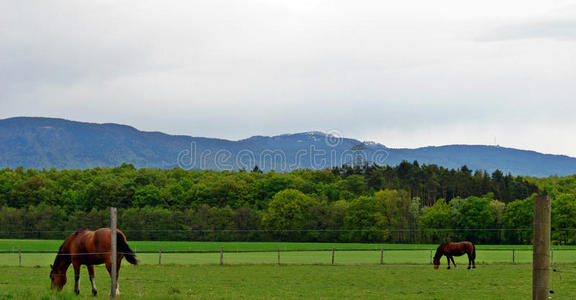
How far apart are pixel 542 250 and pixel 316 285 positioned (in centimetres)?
1199

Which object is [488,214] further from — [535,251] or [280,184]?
[535,251]

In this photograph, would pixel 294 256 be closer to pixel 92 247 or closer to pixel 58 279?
pixel 92 247

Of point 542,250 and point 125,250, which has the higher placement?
point 542,250

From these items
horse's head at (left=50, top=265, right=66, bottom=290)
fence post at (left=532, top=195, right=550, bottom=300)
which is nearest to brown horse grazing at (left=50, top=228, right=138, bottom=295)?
horse's head at (left=50, top=265, right=66, bottom=290)

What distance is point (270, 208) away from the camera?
8638 centimetres

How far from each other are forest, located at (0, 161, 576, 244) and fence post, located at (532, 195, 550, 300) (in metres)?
55.5

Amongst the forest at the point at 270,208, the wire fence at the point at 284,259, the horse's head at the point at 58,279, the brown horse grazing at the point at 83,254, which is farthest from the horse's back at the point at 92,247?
the forest at the point at 270,208

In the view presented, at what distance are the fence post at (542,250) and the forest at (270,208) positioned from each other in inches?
2186

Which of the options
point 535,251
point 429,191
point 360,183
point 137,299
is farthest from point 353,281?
point 429,191

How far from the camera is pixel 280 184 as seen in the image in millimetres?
101688

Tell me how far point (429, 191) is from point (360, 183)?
21.5 m

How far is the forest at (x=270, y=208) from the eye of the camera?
76.7 meters

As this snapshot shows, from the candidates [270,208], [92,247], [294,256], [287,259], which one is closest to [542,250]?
[92,247]

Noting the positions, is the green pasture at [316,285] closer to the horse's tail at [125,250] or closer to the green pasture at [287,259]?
the horse's tail at [125,250]
